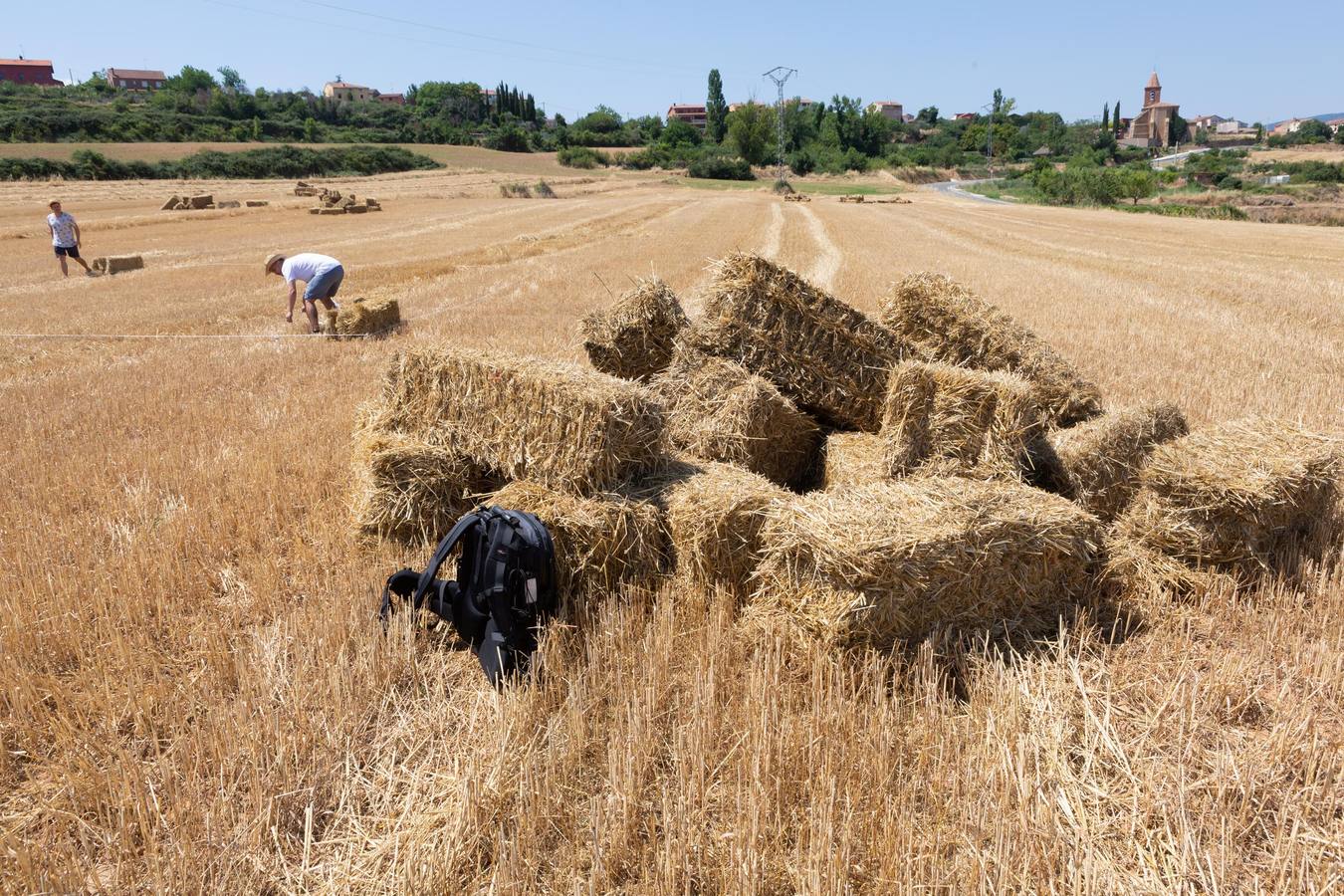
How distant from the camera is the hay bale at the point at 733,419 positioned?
5402 mm

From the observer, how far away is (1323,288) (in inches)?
616

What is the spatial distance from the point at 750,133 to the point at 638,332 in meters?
117

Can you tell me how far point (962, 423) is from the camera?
4738 millimetres

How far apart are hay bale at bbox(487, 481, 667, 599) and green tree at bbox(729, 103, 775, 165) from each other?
388 ft

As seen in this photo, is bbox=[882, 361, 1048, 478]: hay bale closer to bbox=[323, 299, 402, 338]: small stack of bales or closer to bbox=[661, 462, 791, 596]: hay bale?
bbox=[661, 462, 791, 596]: hay bale

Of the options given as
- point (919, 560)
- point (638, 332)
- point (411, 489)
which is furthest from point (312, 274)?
point (919, 560)

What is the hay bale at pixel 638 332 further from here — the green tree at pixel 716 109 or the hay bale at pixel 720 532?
the green tree at pixel 716 109

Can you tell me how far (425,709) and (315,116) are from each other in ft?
415

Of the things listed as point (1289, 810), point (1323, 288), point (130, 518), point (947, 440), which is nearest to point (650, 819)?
point (1289, 810)

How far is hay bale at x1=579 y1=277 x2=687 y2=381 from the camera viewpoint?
21.3 ft

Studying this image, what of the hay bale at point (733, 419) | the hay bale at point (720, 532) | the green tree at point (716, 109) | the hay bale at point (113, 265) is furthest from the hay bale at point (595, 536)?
the green tree at point (716, 109)

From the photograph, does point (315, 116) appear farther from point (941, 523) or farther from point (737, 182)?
point (941, 523)

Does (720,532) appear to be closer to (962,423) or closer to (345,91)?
(962,423)

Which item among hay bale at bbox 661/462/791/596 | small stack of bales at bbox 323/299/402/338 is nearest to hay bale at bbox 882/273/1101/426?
hay bale at bbox 661/462/791/596
